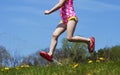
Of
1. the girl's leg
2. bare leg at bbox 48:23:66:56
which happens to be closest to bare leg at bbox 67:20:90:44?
the girl's leg

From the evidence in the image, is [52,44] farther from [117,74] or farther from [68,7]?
[117,74]

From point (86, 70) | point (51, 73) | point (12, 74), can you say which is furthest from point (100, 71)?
point (12, 74)

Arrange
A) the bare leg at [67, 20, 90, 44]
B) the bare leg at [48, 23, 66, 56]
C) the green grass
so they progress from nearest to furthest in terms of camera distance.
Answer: the green grass
the bare leg at [67, 20, 90, 44]
the bare leg at [48, 23, 66, 56]

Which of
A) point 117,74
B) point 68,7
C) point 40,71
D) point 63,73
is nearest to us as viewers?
point 117,74

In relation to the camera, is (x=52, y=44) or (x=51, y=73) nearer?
(x=51, y=73)

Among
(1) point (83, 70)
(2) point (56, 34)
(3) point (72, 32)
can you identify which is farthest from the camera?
(2) point (56, 34)

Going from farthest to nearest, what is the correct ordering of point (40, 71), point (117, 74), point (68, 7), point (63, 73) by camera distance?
point (68, 7)
point (40, 71)
point (63, 73)
point (117, 74)

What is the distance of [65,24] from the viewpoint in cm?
1198

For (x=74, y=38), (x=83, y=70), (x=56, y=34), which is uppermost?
(x=56, y=34)

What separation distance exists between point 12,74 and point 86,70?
5.36 feet

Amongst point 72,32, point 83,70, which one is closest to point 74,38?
point 72,32

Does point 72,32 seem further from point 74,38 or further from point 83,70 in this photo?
point 83,70

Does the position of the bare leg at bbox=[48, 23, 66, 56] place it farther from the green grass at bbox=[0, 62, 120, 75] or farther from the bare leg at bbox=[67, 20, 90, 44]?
the green grass at bbox=[0, 62, 120, 75]

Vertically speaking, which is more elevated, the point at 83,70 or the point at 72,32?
the point at 72,32
